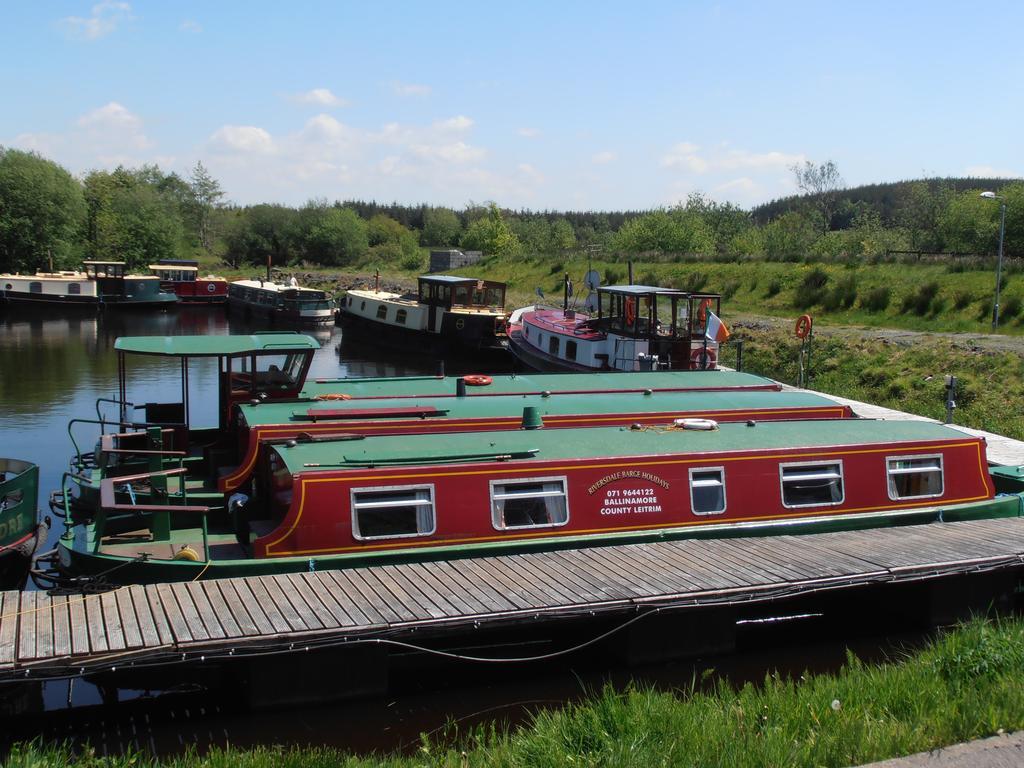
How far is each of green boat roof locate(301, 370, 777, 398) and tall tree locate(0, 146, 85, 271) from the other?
5561cm

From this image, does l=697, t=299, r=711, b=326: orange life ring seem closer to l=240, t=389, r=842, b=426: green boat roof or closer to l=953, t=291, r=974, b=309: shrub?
l=240, t=389, r=842, b=426: green boat roof

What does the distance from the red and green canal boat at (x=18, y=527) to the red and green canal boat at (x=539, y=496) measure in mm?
1330

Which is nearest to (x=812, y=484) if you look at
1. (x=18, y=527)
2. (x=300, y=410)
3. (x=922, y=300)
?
(x=300, y=410)

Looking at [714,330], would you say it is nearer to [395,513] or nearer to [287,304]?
[395,513]

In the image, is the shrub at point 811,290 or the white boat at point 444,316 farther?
the shrub at point 811,290

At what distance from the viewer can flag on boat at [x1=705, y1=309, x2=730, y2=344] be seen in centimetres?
2616

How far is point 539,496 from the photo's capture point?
473 inches

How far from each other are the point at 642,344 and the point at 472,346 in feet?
43.1

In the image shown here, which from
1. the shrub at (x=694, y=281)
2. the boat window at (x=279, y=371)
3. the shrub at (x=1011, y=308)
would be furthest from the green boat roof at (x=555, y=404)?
the shrub at (x=694, y=281)

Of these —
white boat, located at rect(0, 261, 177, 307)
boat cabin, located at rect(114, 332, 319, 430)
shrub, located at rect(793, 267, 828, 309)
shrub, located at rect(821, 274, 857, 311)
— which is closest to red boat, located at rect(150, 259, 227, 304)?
white boat, located at rect(0, 261, 177, 307)

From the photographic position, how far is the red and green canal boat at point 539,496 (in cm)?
1109

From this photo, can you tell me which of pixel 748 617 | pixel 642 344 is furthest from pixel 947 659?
pixel 642 344

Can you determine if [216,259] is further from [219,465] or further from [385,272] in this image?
[219,465]

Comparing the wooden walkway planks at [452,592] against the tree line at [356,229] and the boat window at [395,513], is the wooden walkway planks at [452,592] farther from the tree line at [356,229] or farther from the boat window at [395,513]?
the tree line at [356,229]
